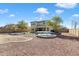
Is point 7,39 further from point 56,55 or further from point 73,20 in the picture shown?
point 73,20

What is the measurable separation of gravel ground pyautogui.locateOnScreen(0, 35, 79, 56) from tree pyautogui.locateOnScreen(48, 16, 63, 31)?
142 millimetres

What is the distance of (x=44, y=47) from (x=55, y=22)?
36cm

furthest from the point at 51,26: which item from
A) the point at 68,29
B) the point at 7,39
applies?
the point at 7,39

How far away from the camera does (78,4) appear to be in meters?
3.74

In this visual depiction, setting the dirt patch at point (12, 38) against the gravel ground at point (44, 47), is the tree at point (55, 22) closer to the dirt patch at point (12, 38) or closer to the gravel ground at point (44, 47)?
the gravel ground at point (44, 47)

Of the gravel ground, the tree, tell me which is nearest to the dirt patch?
the gravel ground

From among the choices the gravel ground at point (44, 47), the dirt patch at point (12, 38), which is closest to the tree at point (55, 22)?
the gravel ground at point (44, 47)

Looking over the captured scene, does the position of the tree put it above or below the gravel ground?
above

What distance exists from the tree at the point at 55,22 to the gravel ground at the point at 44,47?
5.6 inches

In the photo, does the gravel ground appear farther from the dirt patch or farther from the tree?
the tree

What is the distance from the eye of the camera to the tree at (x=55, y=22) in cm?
377

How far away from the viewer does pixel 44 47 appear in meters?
3.80

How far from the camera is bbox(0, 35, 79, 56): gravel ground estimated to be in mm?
3766

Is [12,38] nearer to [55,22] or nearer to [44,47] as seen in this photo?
[44,47]
